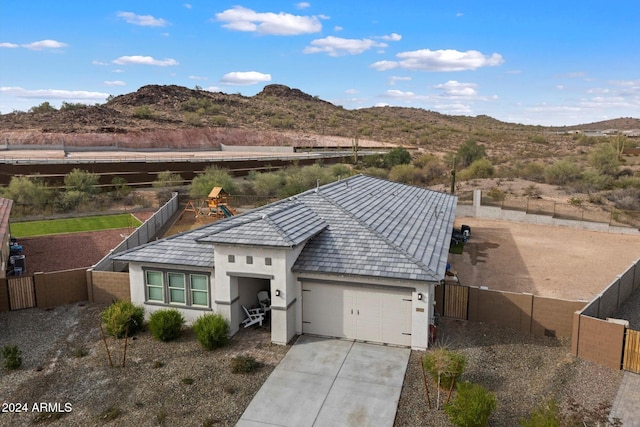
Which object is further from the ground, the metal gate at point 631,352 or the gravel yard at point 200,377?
the metal gate at point 631,352

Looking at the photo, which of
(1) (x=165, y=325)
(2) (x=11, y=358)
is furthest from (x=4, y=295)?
(1) (x=165, y=325)

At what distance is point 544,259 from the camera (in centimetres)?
2897

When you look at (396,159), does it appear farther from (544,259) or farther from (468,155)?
(544,259)

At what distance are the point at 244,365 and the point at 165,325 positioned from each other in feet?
11.7

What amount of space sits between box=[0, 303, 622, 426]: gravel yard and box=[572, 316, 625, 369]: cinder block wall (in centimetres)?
36

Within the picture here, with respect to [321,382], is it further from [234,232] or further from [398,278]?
[234,232]

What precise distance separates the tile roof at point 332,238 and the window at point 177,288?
0.59m

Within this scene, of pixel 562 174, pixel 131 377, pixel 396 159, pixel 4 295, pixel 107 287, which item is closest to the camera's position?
pixel 131 377

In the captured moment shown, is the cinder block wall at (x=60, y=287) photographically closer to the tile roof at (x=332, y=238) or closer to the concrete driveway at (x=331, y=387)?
the tile roof at (x=332, y=238)

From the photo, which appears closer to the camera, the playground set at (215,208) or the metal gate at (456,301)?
the metal gate at (456,301)

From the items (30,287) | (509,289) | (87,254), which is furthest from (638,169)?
(30,287)

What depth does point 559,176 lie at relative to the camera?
173 feet

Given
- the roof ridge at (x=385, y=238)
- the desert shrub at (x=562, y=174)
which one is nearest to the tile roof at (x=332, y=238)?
the roof ridge at (x=385, y=238)

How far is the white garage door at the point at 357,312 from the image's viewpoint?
53.1 ft
